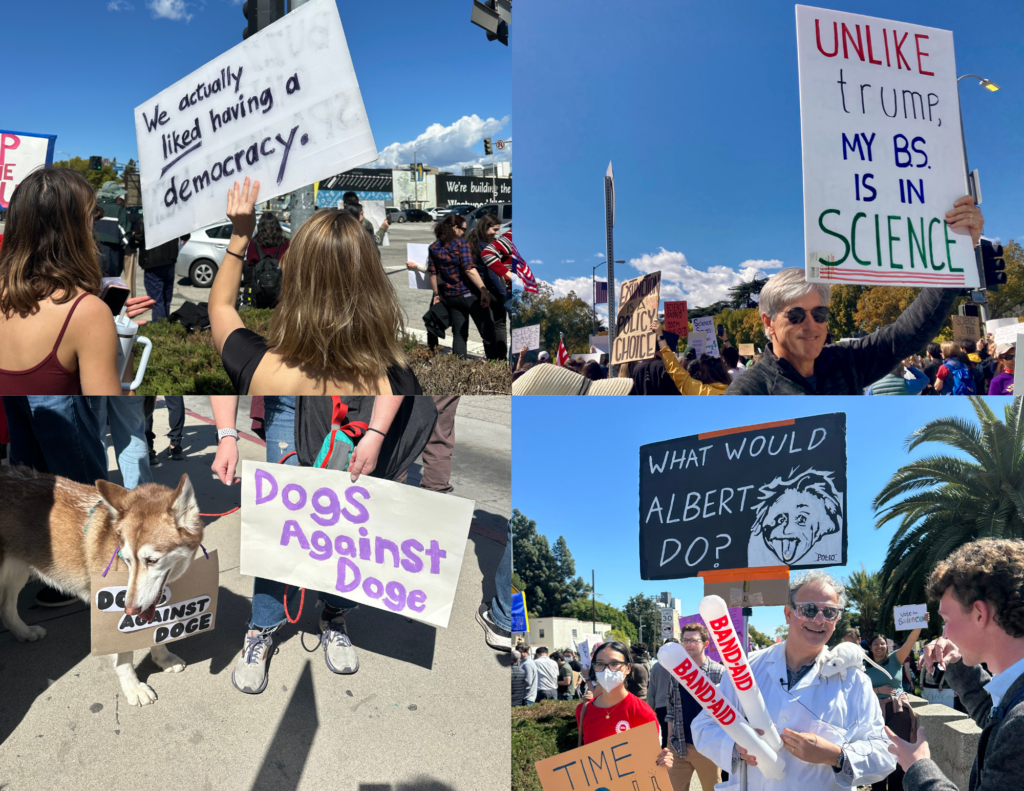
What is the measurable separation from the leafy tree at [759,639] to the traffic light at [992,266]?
377 centimetres

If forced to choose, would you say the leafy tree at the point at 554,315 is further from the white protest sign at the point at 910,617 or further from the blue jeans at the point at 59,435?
the blue jeans at the point at 59,435

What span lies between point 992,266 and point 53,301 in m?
5.71

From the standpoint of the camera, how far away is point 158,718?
6.97ft

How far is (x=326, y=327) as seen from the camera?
7.00 feet

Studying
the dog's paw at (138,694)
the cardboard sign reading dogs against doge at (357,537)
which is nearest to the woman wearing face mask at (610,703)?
the cardboard sign reading dogs against doge at (357,537)

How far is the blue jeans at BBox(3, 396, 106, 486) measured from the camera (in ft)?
6.86

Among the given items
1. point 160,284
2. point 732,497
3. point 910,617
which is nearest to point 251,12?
point 160,284

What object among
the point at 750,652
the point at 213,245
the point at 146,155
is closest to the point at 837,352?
the point at 750,652

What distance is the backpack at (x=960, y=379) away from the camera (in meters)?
5.92

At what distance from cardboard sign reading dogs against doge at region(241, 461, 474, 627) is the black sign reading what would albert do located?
0.63 meters

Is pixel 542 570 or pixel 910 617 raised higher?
pixel 542 570

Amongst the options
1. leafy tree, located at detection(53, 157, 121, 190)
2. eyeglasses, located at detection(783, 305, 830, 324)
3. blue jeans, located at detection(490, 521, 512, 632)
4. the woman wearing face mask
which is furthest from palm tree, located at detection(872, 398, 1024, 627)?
leafy tree, located at detection(53, 157, 121, 190)

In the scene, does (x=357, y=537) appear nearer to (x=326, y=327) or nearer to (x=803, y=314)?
(x=326, y=327)

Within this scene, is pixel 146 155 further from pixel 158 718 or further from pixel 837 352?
pixel 837 352
